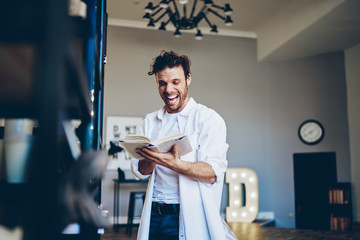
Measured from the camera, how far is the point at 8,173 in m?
0.88

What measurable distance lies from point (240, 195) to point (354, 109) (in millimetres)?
2800

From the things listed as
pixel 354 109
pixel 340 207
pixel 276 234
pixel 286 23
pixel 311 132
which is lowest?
pixel 276 234

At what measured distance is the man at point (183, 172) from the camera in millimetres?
1663

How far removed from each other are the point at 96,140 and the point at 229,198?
248 inches

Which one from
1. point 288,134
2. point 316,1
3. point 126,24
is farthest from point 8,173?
point 288,134

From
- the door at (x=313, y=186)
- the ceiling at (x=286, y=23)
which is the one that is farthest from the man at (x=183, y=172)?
the door at (x=313, y=186)

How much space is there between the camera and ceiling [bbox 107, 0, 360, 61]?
19.3 feet

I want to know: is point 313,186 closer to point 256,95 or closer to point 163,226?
point 256,95

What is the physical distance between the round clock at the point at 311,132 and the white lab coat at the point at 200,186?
626 centimetres

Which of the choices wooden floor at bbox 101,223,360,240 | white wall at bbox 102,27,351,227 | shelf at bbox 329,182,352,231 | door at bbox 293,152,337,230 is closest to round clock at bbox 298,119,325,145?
white wall at bbox 102,27,351,227

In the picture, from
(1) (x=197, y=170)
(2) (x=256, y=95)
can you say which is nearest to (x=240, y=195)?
(2) (x=256, y=95)

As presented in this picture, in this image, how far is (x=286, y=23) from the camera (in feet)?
22.6

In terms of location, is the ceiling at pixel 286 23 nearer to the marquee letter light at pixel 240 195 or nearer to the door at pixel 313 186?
the door at pixel 313 186

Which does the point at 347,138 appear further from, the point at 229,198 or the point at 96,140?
the point at 96,140
